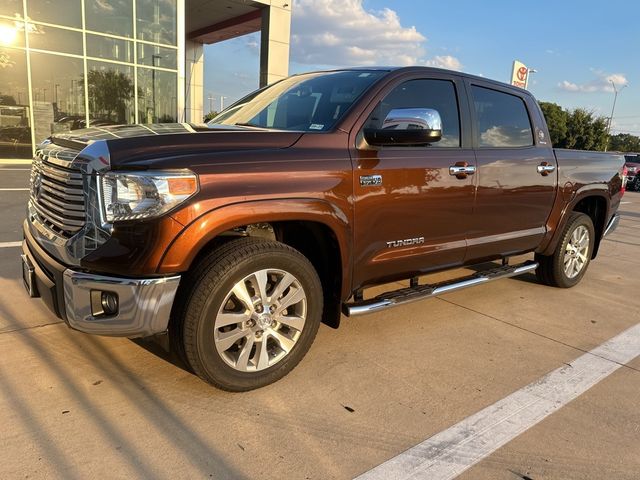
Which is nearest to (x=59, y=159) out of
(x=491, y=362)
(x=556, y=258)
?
(x=491, y=362)

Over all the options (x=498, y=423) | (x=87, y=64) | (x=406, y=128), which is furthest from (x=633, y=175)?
(x=498, y=423)

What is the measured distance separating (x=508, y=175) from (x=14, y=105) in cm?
1682

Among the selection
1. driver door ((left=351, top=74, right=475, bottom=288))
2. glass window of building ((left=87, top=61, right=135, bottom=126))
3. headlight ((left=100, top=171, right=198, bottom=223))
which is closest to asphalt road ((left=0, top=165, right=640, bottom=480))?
driver door ((left=351, top=74, right=475, bottom=288))

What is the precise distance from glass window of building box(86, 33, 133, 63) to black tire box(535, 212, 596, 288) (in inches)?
661

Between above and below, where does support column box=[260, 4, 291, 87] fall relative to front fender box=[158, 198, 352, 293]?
above

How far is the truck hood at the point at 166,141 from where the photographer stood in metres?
2.44

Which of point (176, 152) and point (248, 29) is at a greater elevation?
point (248, 29)

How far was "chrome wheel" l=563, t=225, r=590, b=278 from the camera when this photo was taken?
202 inches

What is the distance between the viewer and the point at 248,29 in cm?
2570

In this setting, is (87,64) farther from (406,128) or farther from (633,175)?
(633,175)

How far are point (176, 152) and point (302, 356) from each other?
4.57 feet

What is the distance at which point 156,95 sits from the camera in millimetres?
18938

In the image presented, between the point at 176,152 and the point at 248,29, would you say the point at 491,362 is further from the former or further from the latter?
the point at 248,29

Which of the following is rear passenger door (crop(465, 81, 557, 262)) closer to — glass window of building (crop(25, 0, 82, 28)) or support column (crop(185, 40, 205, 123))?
glass window of building (crop(25, 0, 82, 28))
